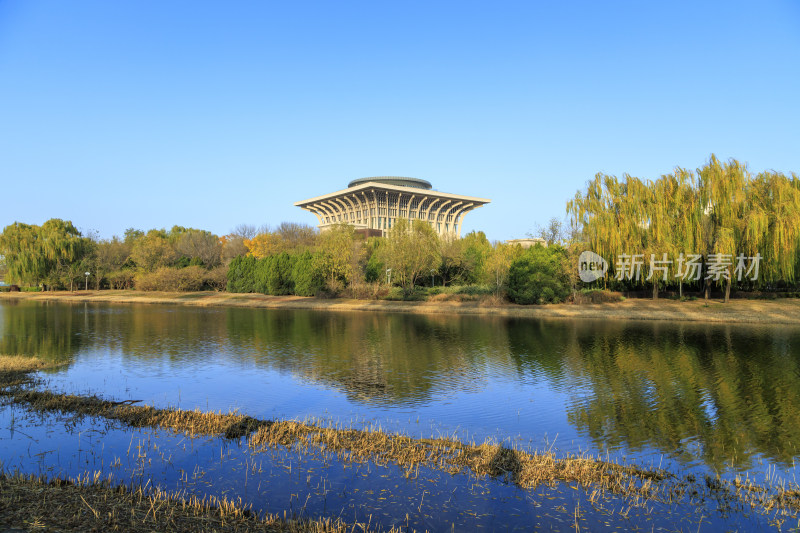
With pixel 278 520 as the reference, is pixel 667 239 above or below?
above

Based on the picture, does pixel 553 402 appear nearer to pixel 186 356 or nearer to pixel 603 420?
pixel 603 420

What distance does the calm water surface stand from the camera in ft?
33.9

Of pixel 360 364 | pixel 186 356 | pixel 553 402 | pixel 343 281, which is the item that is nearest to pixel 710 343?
pixel 553 402

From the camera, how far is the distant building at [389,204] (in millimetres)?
108062

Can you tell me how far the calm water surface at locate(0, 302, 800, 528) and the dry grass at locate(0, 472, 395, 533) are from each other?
4.40 metres

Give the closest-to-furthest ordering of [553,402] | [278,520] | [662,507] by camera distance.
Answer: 1. [278,520]
2. [662,507]
3. [553,402]

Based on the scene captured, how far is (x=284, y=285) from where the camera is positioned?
5666cm

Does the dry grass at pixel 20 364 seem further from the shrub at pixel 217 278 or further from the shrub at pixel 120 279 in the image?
the shrub at pixel 120 279

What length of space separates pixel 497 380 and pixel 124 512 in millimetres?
11299

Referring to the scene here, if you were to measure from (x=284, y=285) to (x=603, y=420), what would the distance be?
48.4m

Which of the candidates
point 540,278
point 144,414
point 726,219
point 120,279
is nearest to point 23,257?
point 120,279

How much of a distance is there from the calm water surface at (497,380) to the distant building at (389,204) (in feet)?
244

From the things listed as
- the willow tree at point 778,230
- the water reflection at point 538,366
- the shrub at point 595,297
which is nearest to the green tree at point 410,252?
the shrub at point 595,297

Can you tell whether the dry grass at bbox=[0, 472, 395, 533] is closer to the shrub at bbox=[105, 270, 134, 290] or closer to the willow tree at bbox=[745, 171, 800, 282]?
the willow tree at bbox=[745, 171, 800, 282]
